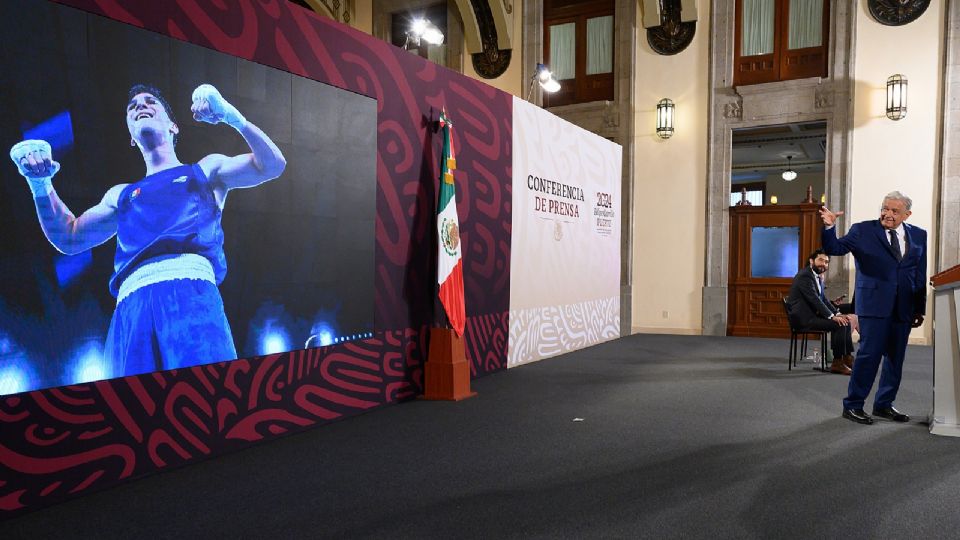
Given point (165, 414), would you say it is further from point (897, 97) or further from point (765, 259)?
point (897, 97)

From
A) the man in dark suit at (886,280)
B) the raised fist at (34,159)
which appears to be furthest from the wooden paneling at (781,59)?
the raised fist at (34,159)

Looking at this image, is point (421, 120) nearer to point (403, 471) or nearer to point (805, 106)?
point (403, 471)

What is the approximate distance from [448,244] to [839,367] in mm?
4018

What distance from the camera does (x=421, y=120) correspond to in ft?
17.0

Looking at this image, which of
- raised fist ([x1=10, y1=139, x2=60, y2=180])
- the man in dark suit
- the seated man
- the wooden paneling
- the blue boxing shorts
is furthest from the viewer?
the wooden paneling

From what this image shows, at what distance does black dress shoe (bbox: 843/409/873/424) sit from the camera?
4336 mm

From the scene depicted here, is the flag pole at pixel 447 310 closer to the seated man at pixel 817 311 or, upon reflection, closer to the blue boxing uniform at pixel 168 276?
the blue boxing uniform at pixel 168 276

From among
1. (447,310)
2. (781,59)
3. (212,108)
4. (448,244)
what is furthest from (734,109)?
(212,108)

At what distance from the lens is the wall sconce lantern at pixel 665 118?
9.59m

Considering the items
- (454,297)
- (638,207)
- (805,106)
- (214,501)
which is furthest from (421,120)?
(805,106)

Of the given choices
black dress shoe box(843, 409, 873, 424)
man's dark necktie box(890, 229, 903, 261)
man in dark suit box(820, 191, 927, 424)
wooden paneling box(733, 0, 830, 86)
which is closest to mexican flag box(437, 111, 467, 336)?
man in dark suit box(820, 191, 927, 424)

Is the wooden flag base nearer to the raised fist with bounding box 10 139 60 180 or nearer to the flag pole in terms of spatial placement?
the flag pole

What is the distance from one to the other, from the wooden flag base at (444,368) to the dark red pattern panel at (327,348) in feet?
0.36

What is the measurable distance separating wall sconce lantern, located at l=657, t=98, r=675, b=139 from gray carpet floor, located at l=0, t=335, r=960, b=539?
540cm
